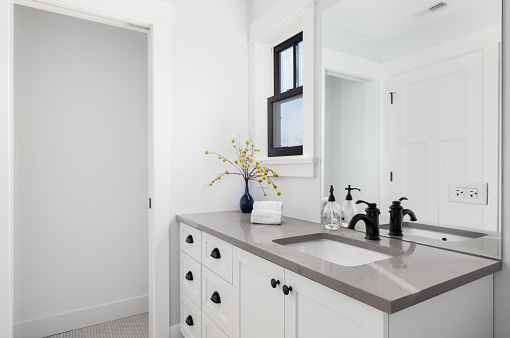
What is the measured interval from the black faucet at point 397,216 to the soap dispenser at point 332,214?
0.94ft

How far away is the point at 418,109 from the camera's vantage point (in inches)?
52.6

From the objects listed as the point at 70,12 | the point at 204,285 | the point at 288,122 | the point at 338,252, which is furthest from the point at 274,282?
the point at 70,12

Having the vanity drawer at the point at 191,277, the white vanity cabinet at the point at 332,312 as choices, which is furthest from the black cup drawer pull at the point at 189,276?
the white vanity cabinet at the point at 332,312

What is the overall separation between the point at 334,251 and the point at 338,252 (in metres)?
0.03

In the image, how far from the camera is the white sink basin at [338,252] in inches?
52.0

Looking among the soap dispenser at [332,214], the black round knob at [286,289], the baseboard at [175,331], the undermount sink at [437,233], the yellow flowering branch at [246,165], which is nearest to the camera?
the black round knob at [286,289]

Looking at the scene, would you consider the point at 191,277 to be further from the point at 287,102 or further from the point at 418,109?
the point at 418,109

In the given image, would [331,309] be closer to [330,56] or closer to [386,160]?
[386,160]

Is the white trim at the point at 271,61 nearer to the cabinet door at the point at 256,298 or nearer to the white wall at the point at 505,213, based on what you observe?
the cabinet door at the point at 256,298

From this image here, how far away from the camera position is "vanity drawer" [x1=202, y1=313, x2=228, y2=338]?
1541 mm

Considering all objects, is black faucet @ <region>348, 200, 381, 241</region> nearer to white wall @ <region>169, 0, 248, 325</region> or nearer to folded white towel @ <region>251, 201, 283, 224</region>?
folded white towel @ <region>251, 201, 283, 224</region>

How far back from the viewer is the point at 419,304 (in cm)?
87

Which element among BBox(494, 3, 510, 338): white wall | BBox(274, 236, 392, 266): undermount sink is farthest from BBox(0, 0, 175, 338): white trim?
BBox(494, 3, 510, 338): white wall

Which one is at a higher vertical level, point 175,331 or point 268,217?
point 268,217
